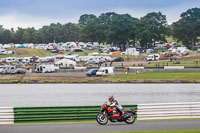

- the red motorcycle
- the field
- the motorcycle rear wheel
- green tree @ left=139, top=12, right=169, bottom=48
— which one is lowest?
the field

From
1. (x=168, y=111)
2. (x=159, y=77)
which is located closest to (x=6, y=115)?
(x=168, y=111)

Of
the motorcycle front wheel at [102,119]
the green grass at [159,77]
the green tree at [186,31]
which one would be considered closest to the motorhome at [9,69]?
the green grass at [159,77]

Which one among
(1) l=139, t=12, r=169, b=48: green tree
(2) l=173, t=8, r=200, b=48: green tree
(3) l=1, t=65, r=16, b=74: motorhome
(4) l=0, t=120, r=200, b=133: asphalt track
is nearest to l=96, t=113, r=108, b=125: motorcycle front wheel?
(4) l=0, t=120, r=200, b=133: asphalt track

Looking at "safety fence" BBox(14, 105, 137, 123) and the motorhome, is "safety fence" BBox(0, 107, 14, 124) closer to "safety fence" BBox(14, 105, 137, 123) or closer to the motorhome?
"safety fence" BBox(14, 105, 137, 123)

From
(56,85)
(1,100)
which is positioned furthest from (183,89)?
(1,100)

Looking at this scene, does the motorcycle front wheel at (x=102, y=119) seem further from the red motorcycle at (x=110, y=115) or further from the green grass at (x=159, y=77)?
the green grass at (x=159, y=77)

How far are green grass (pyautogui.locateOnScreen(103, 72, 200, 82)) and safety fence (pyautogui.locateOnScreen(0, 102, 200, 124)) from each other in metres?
51.5

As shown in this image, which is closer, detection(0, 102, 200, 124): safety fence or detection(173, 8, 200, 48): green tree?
detection(0, 102, 200, 124): safety fence

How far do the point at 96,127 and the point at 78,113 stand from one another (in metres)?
2.91

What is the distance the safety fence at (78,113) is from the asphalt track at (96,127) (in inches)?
32.6

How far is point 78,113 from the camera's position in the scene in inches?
1094

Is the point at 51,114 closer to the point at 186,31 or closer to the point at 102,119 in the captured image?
the point at 102,119

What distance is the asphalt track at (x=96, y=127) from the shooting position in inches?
949

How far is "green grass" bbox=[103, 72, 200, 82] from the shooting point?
8025cm
